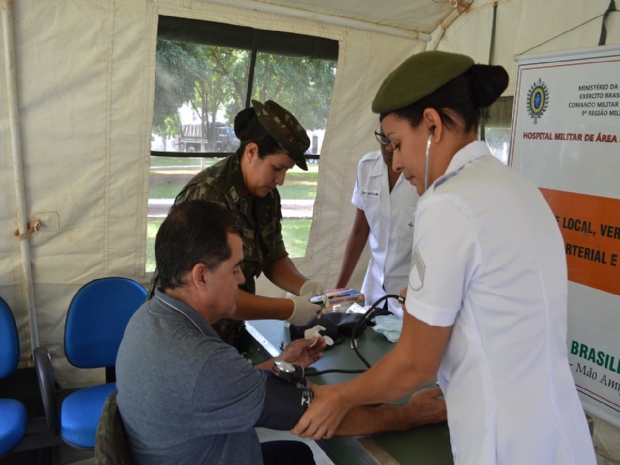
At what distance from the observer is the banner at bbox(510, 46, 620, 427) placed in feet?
6.90

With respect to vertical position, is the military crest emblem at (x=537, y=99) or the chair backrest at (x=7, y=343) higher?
the military crest emblem at (x=537, y=99)

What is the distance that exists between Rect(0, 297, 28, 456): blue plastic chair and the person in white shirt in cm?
172

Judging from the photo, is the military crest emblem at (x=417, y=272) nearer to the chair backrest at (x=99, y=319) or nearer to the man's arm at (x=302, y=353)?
the man's arm at (x=302, y=353)

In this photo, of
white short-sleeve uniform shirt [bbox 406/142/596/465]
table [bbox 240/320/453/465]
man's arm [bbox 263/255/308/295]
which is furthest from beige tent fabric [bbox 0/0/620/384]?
white short-sleeve uniform shirt [bbox 406/142/596/465]

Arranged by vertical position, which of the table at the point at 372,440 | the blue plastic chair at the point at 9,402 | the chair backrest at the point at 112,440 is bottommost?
the blue plastic chair at the point at 9,402

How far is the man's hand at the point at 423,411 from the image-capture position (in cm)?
136

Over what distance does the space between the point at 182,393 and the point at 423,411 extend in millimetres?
662

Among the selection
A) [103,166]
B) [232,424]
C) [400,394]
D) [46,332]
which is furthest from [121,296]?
[400,394]

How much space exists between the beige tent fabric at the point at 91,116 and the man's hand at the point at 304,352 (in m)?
1.65

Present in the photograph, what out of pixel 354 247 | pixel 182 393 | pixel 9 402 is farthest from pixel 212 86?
pixel 182 393

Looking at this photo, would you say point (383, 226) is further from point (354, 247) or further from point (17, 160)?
point (17, 160)

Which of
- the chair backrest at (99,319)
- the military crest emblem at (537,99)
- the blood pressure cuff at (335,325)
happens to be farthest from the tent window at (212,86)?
the blood pressure cuff at (335,325)

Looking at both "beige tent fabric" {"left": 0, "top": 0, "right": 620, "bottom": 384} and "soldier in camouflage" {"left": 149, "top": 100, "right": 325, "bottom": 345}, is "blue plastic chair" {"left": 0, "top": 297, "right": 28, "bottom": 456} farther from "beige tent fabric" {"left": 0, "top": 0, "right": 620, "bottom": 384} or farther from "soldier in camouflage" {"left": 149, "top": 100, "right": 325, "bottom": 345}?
"soldier in camouflage" {"left": 149, "top": 100, "right": 325, "bottom": 345}

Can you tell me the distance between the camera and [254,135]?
184 centimetres
